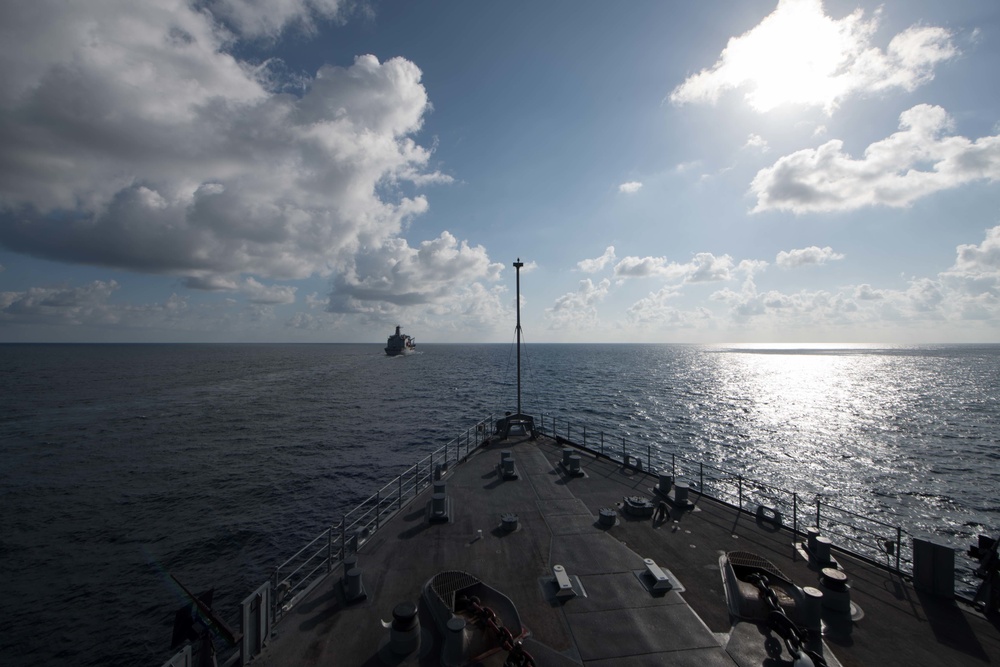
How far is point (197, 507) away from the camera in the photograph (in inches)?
1238

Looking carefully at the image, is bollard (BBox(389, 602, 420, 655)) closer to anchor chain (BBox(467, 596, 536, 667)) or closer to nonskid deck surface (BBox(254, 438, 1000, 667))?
nonskid deck surface (BBox(254, 438, 1000, 667))

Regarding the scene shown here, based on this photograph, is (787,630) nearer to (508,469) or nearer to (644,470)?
(508,469)

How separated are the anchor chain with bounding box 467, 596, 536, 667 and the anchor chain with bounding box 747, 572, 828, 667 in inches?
200

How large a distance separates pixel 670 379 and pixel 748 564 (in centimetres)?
11993

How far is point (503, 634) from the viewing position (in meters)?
8.88

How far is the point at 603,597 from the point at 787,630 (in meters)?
3.89

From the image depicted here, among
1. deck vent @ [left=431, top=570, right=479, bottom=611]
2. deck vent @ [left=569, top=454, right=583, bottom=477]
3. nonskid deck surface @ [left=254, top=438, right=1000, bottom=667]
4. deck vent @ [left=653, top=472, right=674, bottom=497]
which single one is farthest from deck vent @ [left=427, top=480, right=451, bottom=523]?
deck vent @ [left=653, top=472, right=674, bottom=497]

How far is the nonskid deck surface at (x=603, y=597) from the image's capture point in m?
8.97

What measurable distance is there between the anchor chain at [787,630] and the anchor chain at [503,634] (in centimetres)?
507

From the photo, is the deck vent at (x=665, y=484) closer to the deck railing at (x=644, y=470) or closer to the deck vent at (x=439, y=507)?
Answer: the deck railing at (x=644, y=470)

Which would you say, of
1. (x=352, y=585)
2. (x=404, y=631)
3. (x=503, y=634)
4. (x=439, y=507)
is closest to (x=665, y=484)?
(x=439, y=507)

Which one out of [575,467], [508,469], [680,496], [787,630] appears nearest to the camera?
[787,630]

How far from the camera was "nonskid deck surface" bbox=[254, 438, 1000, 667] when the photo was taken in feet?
29.4

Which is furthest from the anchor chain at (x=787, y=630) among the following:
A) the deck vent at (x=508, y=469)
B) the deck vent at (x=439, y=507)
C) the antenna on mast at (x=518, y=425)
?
the antenna on mast at (x=518, y=425)
